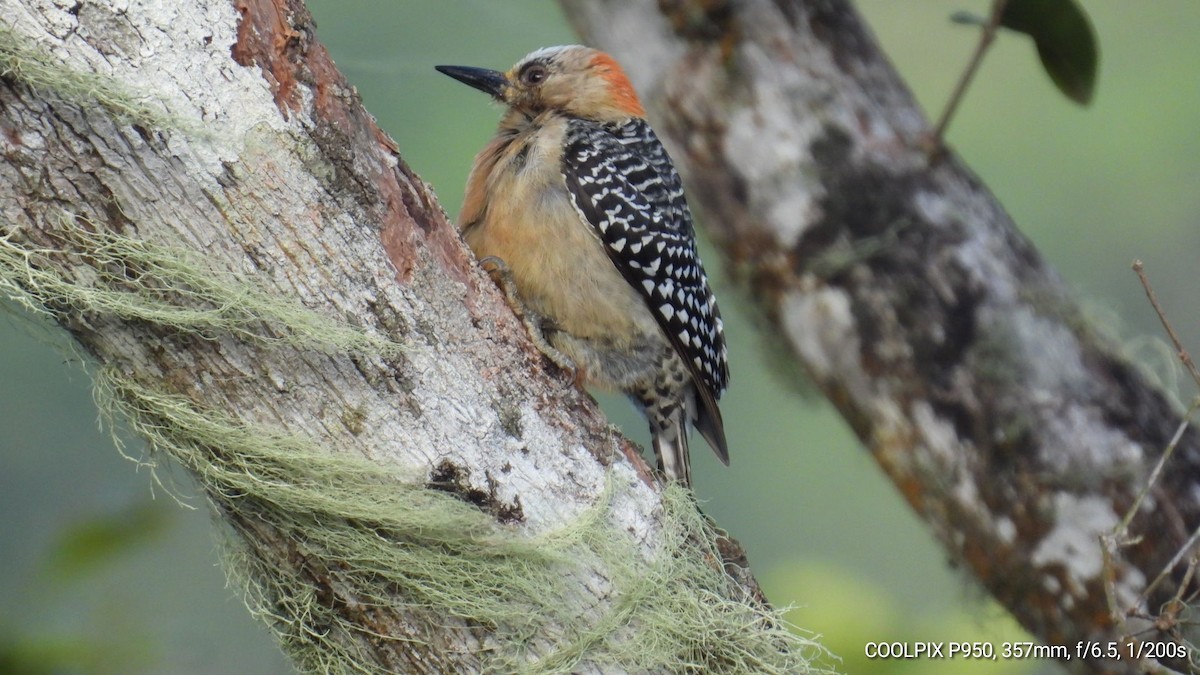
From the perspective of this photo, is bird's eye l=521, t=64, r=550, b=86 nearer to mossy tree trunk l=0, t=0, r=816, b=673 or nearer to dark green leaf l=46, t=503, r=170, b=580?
mossy tree trunk l=0, t=0, r=816, b=673

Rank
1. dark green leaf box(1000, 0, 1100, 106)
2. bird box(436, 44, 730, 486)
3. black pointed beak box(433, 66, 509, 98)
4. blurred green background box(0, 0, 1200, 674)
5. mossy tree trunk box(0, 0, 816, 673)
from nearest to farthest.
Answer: mossy tree trunk box(0, 0, 816, 673), bird box(436, 44, 730, 486), dark green leaf box(1000, 0, 1100, 106), black pointed beak box(433, 66, 509, 98), blurred green background box(0, 0, 1200, 674)

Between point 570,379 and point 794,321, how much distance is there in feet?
3.78

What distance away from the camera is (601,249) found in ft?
8.13

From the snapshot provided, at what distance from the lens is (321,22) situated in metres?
3.58

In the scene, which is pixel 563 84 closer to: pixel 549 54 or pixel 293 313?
pixel 549 54

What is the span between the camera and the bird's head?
9.48 ft

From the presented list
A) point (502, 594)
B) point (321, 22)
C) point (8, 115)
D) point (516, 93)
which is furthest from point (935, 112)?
point (8, 115)

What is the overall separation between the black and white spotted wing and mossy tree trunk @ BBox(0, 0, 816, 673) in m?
0.72

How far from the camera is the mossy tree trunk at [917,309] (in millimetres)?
2559

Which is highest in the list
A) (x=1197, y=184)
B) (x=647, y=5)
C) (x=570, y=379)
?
(x=647, y=5)

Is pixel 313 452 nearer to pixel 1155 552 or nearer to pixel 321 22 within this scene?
pixel 1155 552

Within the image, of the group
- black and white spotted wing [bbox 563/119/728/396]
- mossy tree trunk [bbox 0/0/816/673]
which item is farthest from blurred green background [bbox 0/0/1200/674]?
mossy tree trunk [bbox 0/0/816/673]

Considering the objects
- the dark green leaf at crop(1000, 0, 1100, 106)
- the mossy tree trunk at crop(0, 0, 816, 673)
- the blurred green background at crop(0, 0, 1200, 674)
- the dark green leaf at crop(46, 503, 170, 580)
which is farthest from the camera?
the blurred green background at crop(0, 0, 1200, 674)

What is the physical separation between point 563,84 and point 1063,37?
1.35 metres
